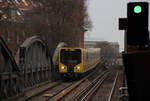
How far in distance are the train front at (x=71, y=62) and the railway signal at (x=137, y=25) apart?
78.3 ft

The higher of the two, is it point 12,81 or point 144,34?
point 144,34

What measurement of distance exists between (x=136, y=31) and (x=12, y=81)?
1189cm

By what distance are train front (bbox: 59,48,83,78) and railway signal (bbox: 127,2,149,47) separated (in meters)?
23.9

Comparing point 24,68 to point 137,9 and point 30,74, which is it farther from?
point 137,9

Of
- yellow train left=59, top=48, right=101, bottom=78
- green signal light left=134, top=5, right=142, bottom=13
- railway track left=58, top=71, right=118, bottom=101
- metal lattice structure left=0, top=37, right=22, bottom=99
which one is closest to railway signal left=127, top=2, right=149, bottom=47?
green signal light left=134, top=5, right=142, bottom=13

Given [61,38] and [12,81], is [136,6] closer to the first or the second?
[12,81]

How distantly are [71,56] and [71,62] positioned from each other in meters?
0.49

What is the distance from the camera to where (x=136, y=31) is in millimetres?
5816

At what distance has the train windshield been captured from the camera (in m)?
29.9

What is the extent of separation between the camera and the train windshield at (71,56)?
29.9 m

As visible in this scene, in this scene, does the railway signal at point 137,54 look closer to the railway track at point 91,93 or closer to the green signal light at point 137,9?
the green signal light at point 137,9

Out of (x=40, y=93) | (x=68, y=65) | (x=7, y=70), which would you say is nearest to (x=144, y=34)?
(x=7, y=70)

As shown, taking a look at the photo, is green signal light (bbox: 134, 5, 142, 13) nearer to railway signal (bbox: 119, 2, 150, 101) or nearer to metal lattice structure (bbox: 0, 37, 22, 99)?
railway signal (bbox: 119, 2, 150, 101)

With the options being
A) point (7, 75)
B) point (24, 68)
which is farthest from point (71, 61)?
point (7, 75)
